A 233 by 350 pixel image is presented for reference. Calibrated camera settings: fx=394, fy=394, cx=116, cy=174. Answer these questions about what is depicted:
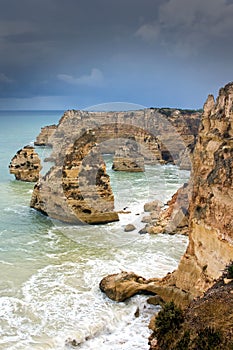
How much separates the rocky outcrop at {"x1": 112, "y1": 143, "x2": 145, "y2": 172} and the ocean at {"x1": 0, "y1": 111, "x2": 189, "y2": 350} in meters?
17.0

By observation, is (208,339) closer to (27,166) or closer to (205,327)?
(205,327)

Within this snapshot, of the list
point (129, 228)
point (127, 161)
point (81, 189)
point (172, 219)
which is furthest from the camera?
point (127, 161)

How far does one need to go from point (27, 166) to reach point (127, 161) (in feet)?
40.8

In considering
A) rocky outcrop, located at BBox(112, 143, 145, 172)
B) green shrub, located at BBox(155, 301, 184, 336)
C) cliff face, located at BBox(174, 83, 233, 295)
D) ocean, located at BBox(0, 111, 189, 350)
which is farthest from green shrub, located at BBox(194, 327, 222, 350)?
rocky outcrop, located at BBox(112, 143, 145, 172)

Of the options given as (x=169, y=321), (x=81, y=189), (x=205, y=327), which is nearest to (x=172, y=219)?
(x=81, y=189)

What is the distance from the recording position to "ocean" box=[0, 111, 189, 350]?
38.2 ft

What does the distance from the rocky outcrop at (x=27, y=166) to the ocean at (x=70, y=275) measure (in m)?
9.53

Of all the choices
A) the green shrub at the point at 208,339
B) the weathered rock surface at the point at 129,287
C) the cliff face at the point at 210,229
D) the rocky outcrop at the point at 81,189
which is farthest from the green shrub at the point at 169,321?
the rocky outcrop at the point at 81,189

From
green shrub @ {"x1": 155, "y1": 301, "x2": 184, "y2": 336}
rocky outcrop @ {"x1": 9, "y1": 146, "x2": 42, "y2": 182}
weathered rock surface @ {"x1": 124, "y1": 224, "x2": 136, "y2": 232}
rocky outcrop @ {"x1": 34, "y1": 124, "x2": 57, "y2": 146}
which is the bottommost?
weathered rock surface @ {"x1": 124, "y1": 224, "x2": 136, "y2": 232}

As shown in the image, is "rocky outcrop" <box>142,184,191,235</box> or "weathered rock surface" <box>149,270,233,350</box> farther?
"rocky outcrop" <box>142,184,191,235</box>

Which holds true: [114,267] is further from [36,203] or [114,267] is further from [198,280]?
[36,203]

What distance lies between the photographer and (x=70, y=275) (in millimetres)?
16078

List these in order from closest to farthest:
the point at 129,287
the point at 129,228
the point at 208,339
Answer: the point at 208,339, the point at 129,287, the point at 129,228

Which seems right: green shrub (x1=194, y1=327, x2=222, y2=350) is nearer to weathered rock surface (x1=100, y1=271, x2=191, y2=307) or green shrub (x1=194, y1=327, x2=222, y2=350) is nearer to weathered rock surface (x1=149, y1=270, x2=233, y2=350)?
weathered rock surface (x1=149, y1=270, x2=233, y2=350)
